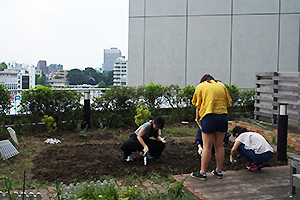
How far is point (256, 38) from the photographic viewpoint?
1404cm

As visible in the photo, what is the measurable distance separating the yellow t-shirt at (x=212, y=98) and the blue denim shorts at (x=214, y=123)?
60 mm

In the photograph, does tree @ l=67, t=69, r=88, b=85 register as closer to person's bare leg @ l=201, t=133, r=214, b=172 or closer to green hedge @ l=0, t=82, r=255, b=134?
green hedge @ l=0, t=82, r=255, b=134

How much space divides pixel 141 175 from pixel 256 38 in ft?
38.0

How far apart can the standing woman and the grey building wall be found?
10.1 m

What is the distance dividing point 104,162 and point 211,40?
34.5 ft

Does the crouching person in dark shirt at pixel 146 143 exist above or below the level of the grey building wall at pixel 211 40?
below

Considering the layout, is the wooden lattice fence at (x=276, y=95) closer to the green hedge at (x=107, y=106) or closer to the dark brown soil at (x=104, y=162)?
the green hedge at (x=107, y=106)

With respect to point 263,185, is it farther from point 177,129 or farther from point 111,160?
point 177,129

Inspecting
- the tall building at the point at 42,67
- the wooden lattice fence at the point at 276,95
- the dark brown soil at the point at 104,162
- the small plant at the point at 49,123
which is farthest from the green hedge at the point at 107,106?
the tall building at the point at 42,67

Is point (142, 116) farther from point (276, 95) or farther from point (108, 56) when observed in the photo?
point (108, 56)

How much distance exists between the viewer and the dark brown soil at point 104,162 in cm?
471

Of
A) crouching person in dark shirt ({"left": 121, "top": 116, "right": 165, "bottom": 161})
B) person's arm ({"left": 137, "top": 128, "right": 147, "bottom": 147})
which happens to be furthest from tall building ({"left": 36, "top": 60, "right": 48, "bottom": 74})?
person's arm ({"left": 137, "top": 128, "right": 147, "bottom": 147})

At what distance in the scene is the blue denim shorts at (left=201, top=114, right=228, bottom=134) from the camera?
13.7 feet

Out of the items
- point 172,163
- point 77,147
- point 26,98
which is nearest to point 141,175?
point 172,163
